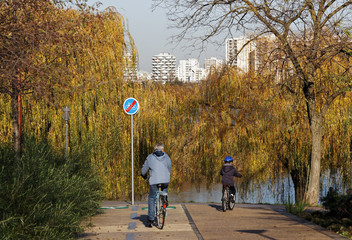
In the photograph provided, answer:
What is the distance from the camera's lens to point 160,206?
37.7 ft

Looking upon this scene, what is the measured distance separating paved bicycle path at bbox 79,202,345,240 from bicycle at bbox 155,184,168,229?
16cm

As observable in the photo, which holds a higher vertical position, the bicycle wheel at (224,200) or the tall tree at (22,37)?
the tall tree at (22,37)

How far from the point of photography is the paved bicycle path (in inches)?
409

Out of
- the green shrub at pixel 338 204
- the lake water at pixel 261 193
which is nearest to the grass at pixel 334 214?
the green shrub at pixel 338 204

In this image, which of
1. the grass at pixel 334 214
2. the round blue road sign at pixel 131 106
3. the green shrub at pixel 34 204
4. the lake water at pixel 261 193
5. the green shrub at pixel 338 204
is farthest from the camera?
the lake water at pixel 261 193

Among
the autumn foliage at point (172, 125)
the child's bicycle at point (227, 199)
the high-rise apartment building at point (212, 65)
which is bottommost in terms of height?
the child's bicycle at point (227, 199)

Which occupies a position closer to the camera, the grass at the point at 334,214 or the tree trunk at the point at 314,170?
the grass at the point at 334,214

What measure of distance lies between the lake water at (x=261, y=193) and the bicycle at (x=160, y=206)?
1053cm

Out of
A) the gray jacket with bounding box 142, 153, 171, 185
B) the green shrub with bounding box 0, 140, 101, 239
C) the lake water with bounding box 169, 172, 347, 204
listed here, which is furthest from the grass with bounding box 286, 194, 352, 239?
the lake water with bounding box 169, 172, 347, 204

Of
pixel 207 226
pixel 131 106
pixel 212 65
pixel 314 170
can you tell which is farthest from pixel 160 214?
pixel 212 65

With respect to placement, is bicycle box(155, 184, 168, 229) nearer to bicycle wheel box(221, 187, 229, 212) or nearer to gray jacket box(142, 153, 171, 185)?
gray jacket box(142, 153, 171, 185)

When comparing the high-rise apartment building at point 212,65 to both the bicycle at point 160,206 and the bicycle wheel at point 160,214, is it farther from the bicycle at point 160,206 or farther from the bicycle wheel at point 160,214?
the bicycle wheel at point 160,214

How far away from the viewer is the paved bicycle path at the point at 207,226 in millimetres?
10391

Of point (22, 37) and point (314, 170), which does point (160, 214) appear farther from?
point (314, 170)
